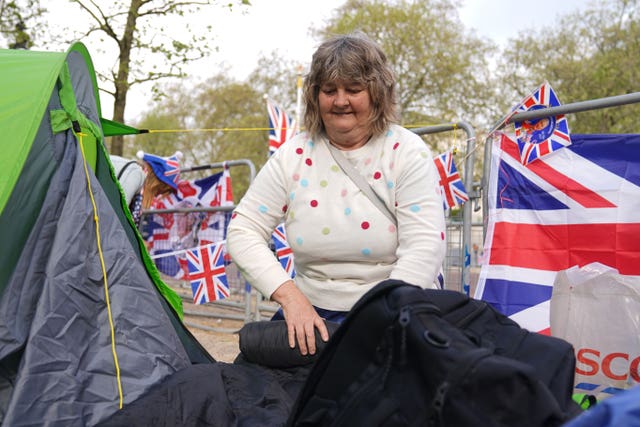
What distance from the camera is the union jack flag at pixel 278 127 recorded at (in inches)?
259

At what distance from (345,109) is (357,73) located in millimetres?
127

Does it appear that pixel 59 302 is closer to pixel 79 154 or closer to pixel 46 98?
pixel 79 154

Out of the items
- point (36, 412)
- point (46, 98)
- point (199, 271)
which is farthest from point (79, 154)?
point (199, 271)

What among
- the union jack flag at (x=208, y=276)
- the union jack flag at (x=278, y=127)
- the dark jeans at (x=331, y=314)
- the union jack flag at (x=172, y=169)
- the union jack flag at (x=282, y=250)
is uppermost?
the union jack flag at (x=278, y=127)

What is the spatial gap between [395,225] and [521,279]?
1428 mm

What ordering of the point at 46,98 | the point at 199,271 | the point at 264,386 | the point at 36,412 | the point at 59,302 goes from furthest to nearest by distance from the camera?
1. the point at 199,271
2. the point at 46,98
3. the point at 59,302
4. the point at 36,412
5. the point at 264,386

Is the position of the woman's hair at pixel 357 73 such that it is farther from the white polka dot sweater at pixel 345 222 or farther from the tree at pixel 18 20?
the tree at pixel 18 20

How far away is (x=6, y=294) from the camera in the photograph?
2.37m

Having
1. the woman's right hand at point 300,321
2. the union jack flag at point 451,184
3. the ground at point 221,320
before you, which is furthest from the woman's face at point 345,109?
the ground at point 221,320

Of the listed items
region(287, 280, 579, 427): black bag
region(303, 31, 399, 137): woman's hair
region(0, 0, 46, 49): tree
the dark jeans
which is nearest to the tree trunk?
region(0, 0, 46, 49): tree

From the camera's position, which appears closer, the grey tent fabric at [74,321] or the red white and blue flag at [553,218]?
the grey tent fabric at [74,321]

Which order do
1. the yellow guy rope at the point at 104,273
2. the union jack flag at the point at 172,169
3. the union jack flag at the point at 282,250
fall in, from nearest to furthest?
the yellow guy rope at the point at 104,273, the union jack flag at the point at 282,250, the union jack flag at the point at 172,169

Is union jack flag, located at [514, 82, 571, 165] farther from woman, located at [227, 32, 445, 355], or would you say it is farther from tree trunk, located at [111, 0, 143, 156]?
tree trunk, located at [111, 0, 143, 156]

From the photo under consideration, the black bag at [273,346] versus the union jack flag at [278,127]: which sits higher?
the union jack flag at [278,127]
